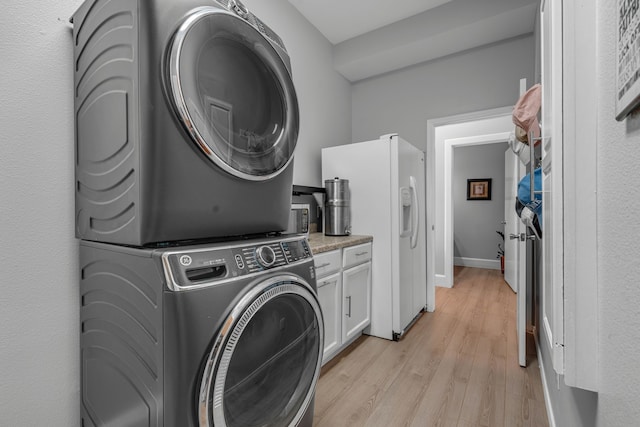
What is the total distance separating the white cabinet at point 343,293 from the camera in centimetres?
200

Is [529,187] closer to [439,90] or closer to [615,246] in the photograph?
[615,246]

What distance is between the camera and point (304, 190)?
264cm

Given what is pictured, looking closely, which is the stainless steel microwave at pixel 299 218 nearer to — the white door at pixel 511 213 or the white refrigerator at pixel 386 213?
the white refrigerator at pixel 386 213

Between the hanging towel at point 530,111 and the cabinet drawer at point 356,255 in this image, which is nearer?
the hanging towel at point 530,111

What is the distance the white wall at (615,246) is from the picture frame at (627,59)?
33mm

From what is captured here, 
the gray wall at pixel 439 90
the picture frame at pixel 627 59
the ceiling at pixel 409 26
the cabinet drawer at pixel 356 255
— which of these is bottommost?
the cabinet drawer at pixel 356 255

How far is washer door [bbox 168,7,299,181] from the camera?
0.94 meters

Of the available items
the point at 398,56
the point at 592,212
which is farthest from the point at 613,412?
the point at 398,56

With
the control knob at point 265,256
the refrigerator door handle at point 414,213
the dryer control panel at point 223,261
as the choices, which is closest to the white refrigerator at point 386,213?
the refrigerator door handle at point 414,213

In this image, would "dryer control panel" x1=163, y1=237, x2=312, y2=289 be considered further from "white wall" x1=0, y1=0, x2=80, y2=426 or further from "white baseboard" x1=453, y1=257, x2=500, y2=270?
"white baseboard" x1=453, y1=257, x2=500, y2=270

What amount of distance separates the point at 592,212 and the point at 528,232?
5.55ft

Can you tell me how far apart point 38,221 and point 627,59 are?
1.72m

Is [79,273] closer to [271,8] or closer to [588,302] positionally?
[588,302]

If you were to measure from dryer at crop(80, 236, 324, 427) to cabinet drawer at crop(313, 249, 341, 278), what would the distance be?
0.63 meters
